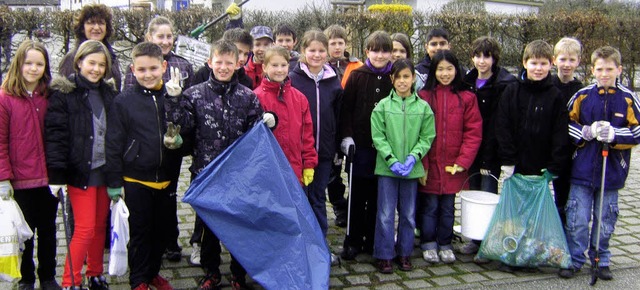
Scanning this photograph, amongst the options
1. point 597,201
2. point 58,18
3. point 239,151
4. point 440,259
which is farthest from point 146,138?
point 58,18

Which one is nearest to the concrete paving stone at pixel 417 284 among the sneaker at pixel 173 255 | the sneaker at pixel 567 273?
the sneaker at pixel 567 273

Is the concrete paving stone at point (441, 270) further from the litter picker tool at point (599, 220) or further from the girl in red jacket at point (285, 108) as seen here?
the girl in red jacket at point (285, 108)

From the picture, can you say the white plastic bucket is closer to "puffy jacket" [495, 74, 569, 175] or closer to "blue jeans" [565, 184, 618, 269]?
"puffy jacket" [495, 74, 569, 175]

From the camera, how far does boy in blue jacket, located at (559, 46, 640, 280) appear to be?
464 centimetres

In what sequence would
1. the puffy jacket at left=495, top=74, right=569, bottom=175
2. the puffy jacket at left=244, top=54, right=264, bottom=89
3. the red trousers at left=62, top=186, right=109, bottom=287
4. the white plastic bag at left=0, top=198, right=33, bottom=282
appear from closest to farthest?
1. the white plastic bag at left=0, top=198, right=33, bottom=282
2. the red trousers at left=62, top=186, right=109, bottom=287
3. the puffy jacket at left=495, top=74, right=569, bottom=175
4. the puffy jacket at left=244, top=54, right=264, bottom=89

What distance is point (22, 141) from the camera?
12.9 ft

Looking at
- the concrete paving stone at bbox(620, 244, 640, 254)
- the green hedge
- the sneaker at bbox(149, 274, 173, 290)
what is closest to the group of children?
the sneaker at bbox(149, 274, 173, 290)

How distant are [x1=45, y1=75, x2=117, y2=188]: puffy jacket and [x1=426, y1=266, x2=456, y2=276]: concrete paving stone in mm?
2685

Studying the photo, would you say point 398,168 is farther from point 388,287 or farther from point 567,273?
point 567,273

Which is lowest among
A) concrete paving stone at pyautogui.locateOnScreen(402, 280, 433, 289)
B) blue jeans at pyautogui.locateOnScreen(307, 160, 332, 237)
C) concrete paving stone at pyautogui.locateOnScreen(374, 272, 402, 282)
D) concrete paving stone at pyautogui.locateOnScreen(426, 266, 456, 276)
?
concrete paving stone at pyautogui.locateOnScreen(402, 280, 433, 289)

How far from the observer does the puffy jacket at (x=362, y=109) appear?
498cm

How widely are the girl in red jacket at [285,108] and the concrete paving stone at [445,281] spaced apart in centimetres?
129

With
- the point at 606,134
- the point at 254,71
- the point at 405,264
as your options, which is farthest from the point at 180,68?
the point at 606,134

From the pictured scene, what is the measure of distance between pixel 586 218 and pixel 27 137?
161 inches
